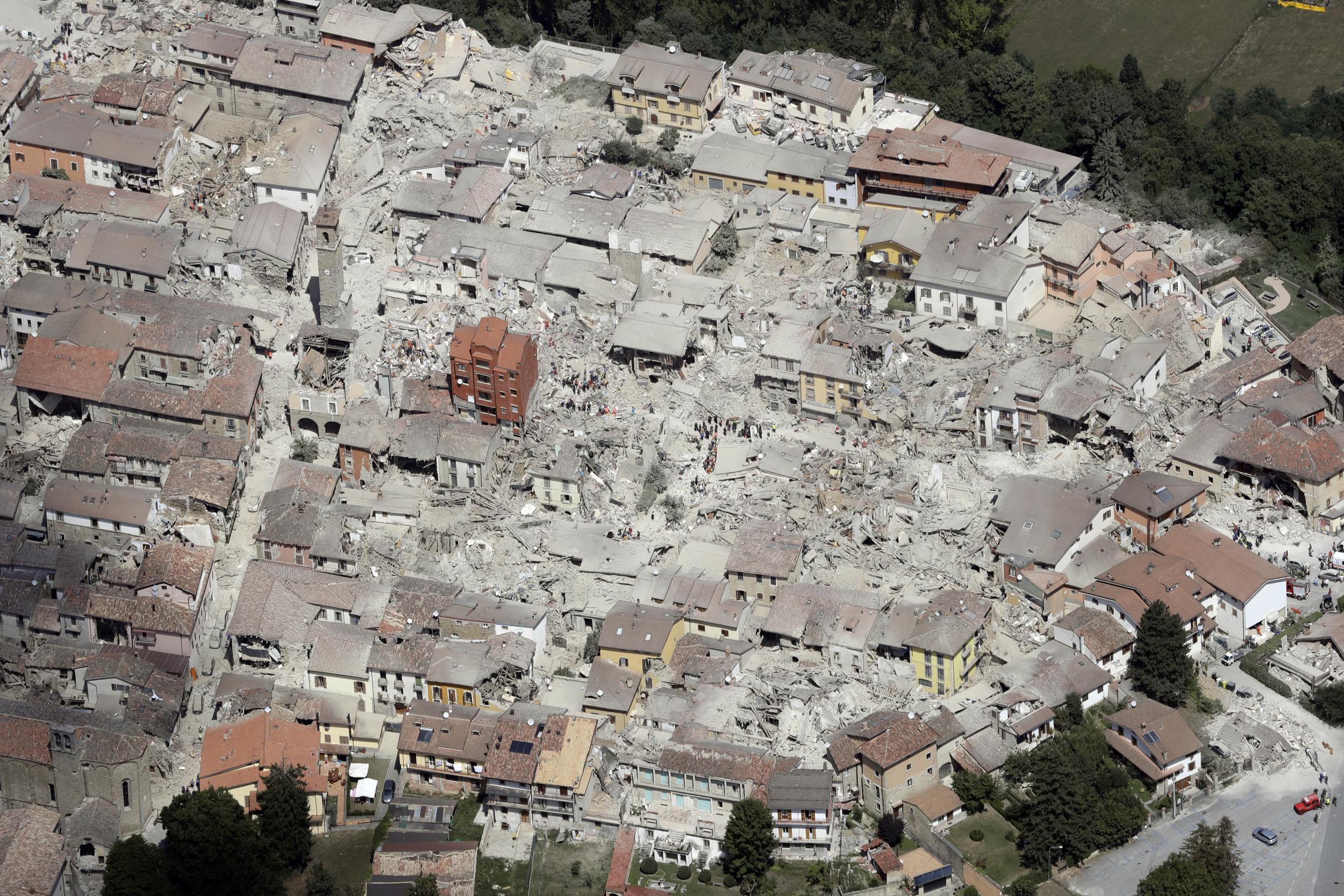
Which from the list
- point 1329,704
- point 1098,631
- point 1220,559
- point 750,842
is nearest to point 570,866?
point 750,842

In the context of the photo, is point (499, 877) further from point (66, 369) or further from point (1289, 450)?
point (1289, 450)

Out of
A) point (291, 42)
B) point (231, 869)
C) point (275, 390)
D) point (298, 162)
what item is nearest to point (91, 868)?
point (231, 869)

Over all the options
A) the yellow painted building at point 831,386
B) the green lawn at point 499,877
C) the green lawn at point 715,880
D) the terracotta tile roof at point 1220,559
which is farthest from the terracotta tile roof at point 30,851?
the terracotta tile roof at point 1220,559

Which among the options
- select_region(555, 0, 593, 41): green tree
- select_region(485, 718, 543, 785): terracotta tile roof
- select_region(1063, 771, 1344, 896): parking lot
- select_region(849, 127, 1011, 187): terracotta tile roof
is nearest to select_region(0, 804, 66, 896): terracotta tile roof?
select_region(485, 718, 543, 785): terracotta tile roof

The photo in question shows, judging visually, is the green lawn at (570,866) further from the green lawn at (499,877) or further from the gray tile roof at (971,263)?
the gray tile roof at (971,263)

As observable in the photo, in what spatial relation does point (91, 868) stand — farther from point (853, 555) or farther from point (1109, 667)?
point (1109, 667)

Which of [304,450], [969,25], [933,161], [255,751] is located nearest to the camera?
[255,751]
